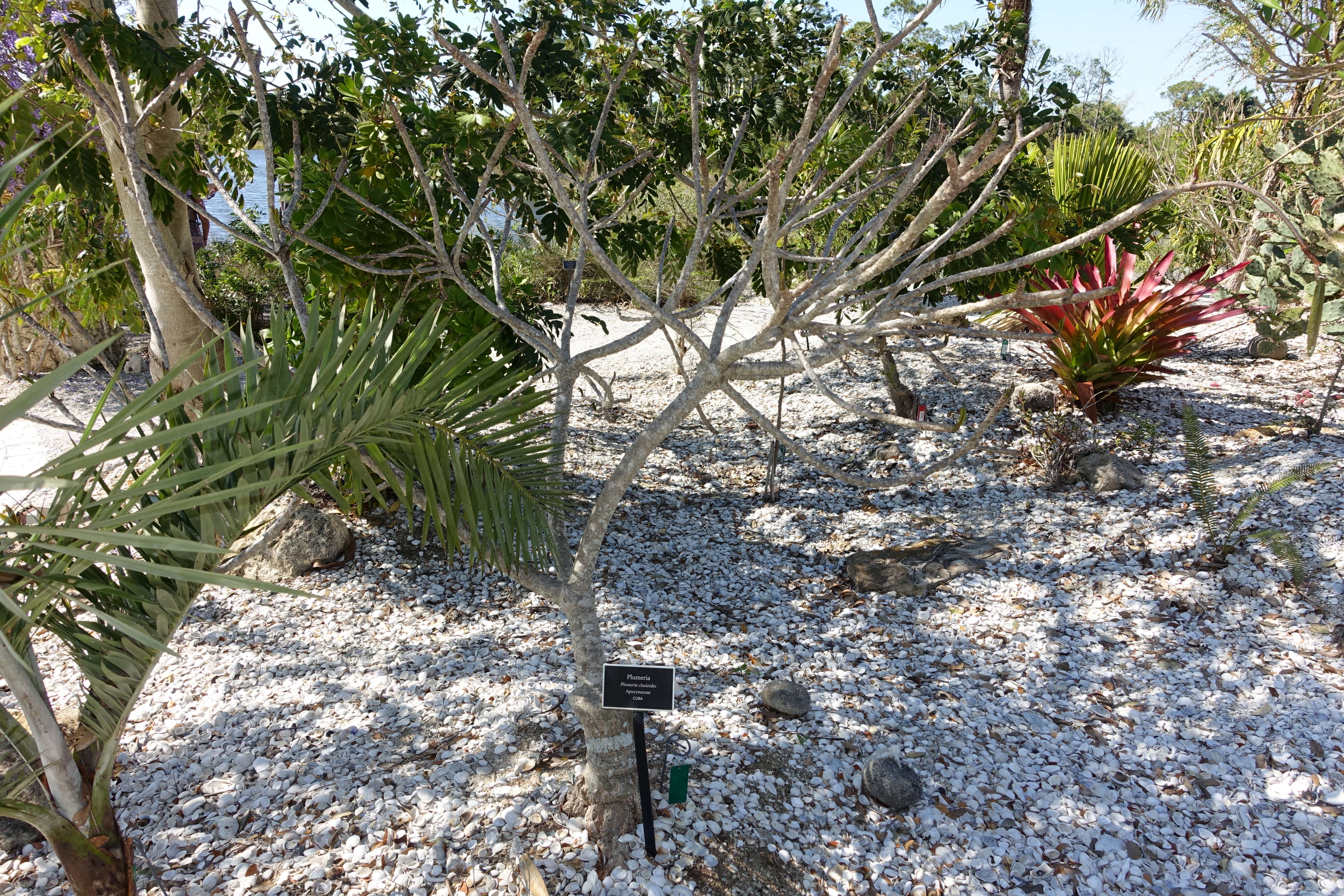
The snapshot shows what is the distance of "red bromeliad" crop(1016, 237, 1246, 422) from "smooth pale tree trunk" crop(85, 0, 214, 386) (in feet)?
13.8

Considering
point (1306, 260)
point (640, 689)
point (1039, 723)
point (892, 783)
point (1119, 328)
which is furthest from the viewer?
point (1119, 328)

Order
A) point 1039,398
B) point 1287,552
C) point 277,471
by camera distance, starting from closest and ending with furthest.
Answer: point 277,471 → point 1287,552 → point 1039,398

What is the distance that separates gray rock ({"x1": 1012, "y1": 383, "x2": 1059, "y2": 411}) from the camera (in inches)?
188

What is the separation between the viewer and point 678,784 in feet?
6.86

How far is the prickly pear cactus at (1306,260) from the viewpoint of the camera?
2.49 metres

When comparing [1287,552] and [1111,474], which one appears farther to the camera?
[1111,474]

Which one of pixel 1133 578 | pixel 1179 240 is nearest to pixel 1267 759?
pixel 1133 578

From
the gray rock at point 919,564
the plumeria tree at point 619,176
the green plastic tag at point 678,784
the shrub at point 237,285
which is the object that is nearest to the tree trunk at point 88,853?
the plumeria tree at point 619,176

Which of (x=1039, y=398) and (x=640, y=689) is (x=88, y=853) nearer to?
(x=640, y=689)

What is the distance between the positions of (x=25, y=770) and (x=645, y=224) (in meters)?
2.66

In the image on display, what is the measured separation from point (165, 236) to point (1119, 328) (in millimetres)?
4800

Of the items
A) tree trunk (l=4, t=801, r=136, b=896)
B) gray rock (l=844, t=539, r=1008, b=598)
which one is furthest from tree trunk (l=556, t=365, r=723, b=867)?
gray rock (l=844, t=539, r=1008, b=598)

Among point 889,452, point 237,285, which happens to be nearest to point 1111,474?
point 889,452

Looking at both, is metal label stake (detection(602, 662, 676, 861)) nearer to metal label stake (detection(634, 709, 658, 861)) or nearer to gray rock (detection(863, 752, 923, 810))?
metal label stake (detection(634, 709, 658, 861))
